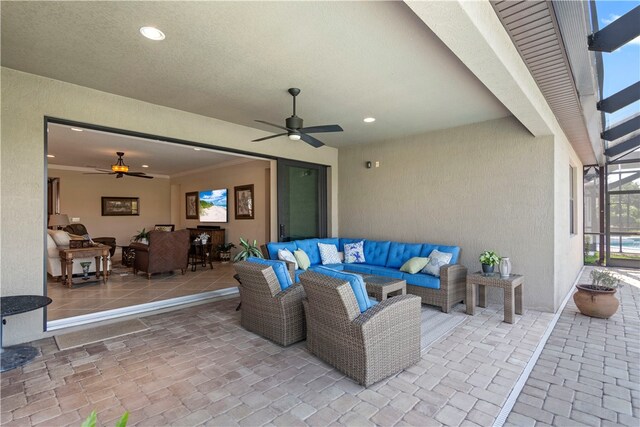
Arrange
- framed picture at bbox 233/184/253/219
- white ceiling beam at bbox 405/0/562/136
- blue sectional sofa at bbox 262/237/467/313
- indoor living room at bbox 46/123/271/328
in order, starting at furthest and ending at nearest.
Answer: framed picture at bbox 233/184/253/219 → indoor living room at bbox 46/123/271/328 → blue sectional sofa at bbox 262/237/467/313 → white ceiling beam at bbox 405/0/562/136

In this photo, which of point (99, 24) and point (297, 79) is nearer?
point (99, 24)

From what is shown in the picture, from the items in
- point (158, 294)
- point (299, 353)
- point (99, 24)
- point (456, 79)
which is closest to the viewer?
point (99, 24)

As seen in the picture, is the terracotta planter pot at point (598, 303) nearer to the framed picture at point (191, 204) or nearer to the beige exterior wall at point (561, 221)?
the beige exterior wall at point (561, 221)

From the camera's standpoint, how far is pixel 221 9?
226cm

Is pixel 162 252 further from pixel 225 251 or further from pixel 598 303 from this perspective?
pixel 598 303

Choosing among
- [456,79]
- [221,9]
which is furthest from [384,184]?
[221,9]

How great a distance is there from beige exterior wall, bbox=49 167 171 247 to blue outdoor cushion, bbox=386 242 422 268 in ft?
29.3

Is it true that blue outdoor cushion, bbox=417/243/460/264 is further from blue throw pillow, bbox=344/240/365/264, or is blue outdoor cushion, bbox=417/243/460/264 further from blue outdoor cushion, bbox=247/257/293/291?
blue outdoor cushion, bbox=247/257/293/291

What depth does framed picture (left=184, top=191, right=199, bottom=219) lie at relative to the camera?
1019 centimetres

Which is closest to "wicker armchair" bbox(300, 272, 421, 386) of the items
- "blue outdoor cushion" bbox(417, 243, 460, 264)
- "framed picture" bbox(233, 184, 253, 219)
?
"blue outdoor cushion" bbox(417, 243, 460, 264)

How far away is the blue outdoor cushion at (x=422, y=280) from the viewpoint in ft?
14.3

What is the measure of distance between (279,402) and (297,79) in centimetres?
304

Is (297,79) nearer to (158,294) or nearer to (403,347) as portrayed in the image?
(403,347)

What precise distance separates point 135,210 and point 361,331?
10.4 metres
